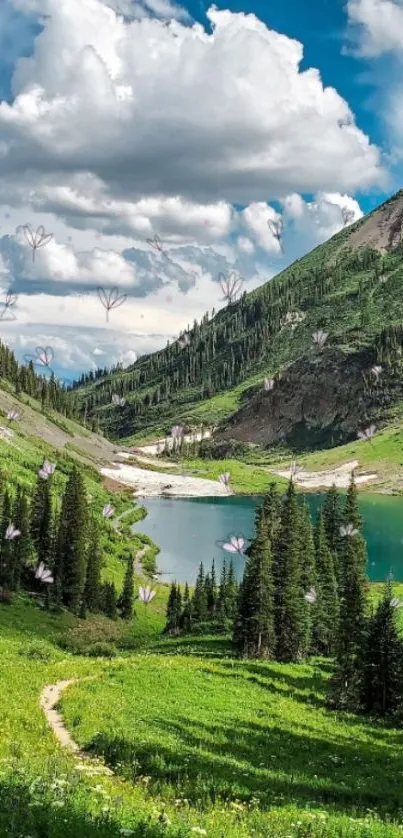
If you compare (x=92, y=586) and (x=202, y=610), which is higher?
(x=92, y=586)

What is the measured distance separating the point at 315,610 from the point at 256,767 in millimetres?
45710

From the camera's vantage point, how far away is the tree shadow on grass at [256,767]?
1850cm

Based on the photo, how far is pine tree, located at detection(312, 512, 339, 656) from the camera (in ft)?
215

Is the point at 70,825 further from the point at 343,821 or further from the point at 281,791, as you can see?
the point at 281,791

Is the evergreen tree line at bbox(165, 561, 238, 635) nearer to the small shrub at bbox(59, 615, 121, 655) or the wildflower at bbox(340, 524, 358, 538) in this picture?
the small shrub at bbox(59, 615, 121, 655)

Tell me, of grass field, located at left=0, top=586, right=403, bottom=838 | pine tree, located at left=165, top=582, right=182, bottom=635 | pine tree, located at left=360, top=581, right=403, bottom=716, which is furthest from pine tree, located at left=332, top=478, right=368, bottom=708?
Result: pine tree, located at left=165, top=582, right=182, bottom=635

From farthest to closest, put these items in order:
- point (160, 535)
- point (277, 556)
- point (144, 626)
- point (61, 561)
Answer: point (160, 535) < point (144, 626) < point (61, 561) < point (277, 556)

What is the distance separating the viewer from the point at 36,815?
1160 cm

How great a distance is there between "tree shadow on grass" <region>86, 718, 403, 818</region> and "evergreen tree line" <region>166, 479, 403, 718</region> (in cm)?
1101

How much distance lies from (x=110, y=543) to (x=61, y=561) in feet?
150

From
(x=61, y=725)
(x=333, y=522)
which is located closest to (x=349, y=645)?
(x=61, y=725)

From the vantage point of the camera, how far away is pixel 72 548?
271 ft

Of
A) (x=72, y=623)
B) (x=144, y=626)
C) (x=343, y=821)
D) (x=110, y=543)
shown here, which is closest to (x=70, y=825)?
(x=343, y=821)

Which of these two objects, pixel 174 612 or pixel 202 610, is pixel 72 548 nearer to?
pixel 174 612
